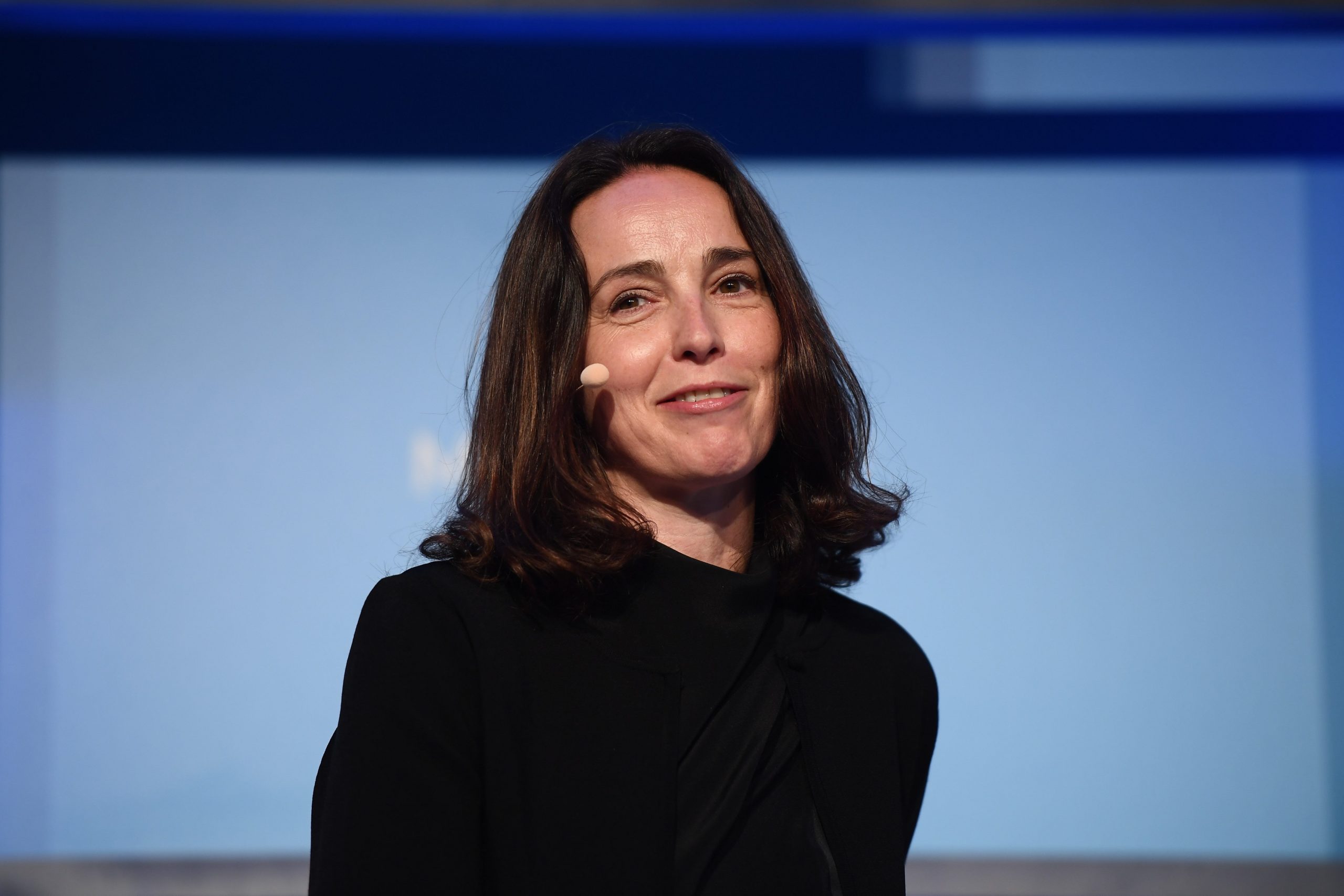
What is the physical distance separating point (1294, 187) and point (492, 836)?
294cm

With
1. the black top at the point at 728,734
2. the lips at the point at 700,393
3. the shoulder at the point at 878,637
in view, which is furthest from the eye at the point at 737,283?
the shoulder at the point at 878,637

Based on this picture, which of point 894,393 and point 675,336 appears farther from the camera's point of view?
point 894,393

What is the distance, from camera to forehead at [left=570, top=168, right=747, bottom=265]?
1.21 meters

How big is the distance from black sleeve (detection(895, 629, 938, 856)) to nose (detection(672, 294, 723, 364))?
0.49 m

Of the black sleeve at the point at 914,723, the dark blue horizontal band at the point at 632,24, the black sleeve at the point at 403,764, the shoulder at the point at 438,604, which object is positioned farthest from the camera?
the dark blue horizontal band at the point at 632,24

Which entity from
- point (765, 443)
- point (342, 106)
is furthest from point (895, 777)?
point (342, 106)

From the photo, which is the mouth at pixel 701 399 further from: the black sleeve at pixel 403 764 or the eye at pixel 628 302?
the black sleeve at pixel 403 764

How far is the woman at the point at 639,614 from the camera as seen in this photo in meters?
1.03

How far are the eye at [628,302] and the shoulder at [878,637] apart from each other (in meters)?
0.45

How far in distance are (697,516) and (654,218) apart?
1.10ft

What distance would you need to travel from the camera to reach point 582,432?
1.26 m

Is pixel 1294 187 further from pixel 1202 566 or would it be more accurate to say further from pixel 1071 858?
pixel 1071 858

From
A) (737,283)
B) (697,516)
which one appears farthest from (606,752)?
(737,283)

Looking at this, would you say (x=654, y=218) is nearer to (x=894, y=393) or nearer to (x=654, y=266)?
(x=654, y=266)
